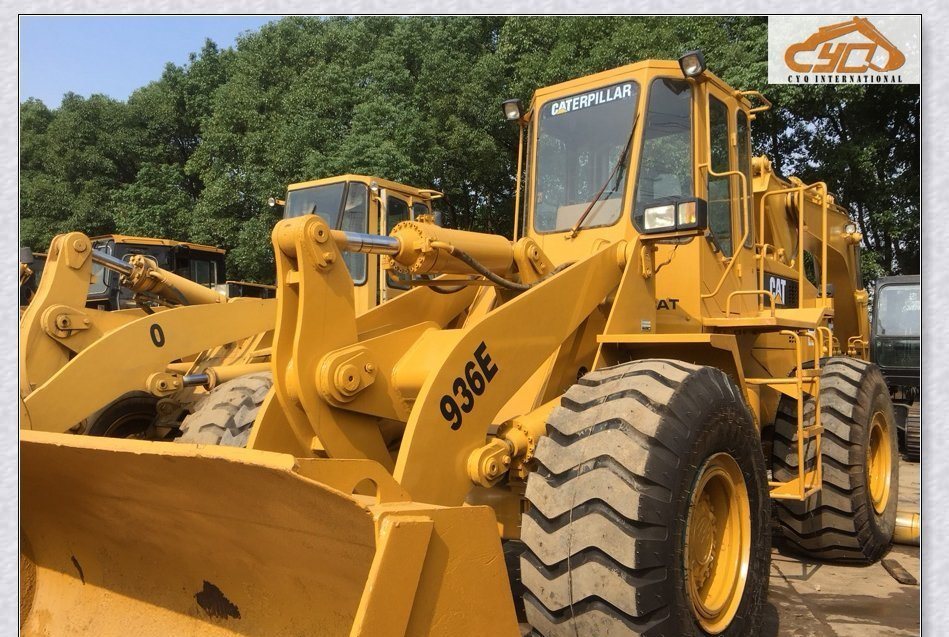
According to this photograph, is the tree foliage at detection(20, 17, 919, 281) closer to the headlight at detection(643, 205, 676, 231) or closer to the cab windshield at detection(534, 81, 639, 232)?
the cab windshield at detection(534, 81, 639, 232)

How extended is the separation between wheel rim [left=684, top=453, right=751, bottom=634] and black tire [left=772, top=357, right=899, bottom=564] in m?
1.63

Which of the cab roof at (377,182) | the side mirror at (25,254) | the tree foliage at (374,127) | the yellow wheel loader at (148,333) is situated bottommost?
the yellow wheel loader at (148,333)

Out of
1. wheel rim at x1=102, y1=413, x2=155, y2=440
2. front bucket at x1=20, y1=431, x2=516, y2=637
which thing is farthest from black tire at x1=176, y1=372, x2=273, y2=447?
wheel rim at x1=102, y1=413, x2=155, y2=440

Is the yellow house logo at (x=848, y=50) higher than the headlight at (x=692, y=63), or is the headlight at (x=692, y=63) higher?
the headlight at (x=692, y=63)

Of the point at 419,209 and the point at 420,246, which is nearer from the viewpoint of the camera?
the point at 420,246

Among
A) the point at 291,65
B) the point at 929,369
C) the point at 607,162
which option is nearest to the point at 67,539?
the point at 607,162

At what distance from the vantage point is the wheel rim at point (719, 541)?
3.23 meters

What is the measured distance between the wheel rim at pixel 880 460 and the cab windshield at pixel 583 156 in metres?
3.09

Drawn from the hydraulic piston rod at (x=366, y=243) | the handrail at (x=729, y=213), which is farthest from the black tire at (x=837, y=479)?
the hydraulic piston rod at (x=366, y=243)

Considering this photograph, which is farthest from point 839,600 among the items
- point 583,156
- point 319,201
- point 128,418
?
point 319,201

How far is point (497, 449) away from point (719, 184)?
2435 millimetres

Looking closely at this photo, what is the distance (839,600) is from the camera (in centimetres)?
477

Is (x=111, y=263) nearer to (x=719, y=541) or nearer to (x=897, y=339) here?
(x=719, y=541)

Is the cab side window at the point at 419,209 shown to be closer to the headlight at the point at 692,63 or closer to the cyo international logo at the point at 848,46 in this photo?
the headlight at the point at 692,63
